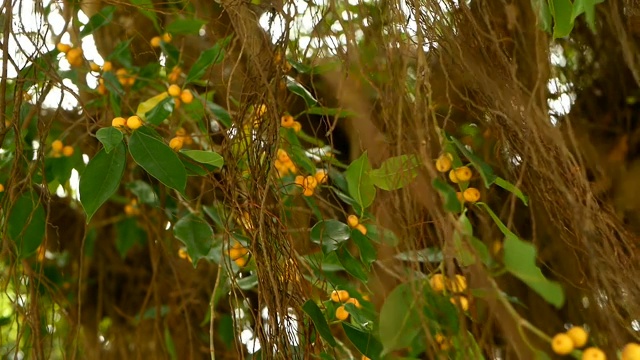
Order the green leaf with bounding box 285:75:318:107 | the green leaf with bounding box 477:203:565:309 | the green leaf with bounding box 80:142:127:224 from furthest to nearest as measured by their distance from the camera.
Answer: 1. the green leaf with bounding box 285:75:318:107
2. the green leaf with bounding box 80:142:127:224
3. the green leaf with bounding box 477:203:565:309

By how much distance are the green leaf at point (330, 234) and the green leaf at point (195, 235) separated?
148 millimetres

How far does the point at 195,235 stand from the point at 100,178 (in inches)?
7.0

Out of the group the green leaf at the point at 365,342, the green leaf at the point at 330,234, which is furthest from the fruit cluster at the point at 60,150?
the green leaf at the point at 365,342

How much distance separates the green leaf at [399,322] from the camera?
61 cm

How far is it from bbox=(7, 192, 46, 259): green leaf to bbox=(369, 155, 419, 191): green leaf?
1.54ft

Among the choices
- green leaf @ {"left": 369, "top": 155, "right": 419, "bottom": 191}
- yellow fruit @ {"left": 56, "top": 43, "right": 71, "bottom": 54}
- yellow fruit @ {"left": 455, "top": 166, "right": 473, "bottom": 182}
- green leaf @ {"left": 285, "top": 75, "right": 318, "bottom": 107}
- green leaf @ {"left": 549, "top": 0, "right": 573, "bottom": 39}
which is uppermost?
yellow fruit @ {"left": 56, "top": 43, "right": 71, "bottom": 54}

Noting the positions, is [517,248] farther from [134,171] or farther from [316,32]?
[134,171]

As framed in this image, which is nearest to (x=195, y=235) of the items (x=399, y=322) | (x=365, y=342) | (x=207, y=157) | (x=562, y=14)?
(x=207, y=157)

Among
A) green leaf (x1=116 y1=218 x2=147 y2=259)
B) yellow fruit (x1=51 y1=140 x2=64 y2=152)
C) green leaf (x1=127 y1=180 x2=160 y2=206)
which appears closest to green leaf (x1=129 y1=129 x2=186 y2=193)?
yellow fruit (x1=51 y1=140 x2=64 y2=152)

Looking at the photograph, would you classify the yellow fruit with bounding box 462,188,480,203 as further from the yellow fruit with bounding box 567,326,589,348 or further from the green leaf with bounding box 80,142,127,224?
the green leaf with bounding box 80,142,127,224

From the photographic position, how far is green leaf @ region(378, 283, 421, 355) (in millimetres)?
612

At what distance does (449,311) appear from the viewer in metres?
0.62

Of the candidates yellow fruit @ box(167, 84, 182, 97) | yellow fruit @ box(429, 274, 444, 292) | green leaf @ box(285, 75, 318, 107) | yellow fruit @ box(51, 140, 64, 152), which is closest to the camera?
yellow fruit @ box(429, 274, 444, 292)

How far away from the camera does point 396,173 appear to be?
72cm
